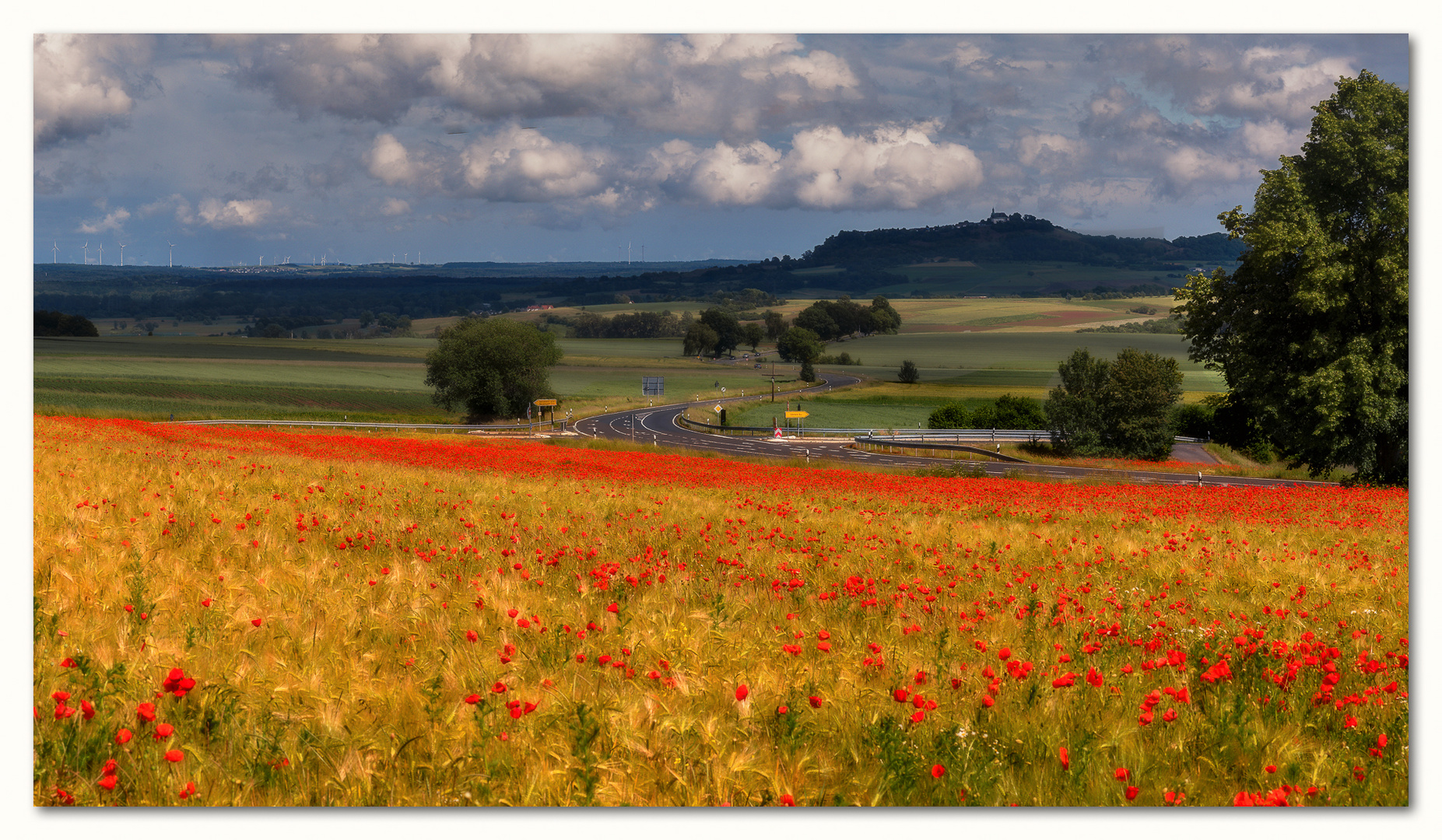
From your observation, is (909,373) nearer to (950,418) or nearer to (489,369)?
(950,418)

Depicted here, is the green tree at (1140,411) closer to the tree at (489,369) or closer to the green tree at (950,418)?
the green tree at (950,418)

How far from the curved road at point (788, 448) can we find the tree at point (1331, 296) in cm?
1290

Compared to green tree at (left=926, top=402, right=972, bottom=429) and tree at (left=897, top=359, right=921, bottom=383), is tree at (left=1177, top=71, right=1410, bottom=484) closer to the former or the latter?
green tree at (left=926, top=402, right=972, bottom=429)

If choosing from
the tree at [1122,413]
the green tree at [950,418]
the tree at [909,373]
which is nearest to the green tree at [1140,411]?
the tree at [1122,413]

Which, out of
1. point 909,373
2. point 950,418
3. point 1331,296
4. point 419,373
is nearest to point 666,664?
point 1331,296

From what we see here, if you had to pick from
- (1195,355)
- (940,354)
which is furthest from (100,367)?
(940,354)

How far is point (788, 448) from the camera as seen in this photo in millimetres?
68375

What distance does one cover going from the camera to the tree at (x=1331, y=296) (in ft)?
61.5

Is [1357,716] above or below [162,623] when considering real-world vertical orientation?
below

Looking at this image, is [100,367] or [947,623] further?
[100,367]

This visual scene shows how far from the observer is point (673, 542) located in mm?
9219

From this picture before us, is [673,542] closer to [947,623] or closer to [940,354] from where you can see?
[947,623]

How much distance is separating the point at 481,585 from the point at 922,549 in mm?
4982
